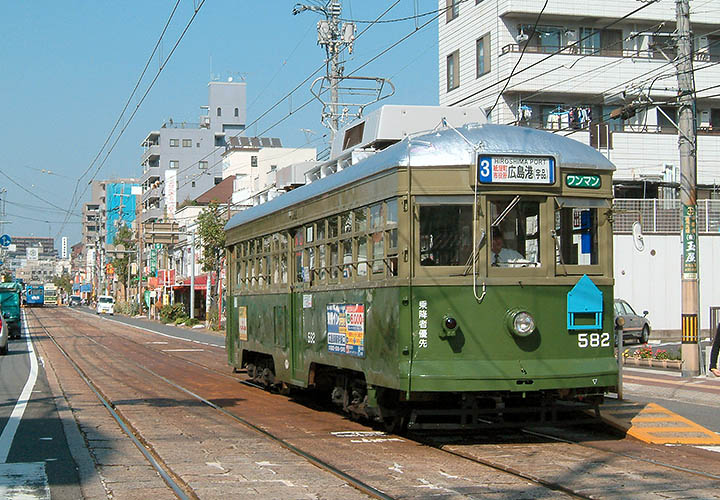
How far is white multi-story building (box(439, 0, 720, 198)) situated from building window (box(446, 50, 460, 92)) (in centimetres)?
7

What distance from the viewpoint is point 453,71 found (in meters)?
36.3

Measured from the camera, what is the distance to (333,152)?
1411 cm

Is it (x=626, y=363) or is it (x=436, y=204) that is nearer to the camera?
(x=436, y=204)

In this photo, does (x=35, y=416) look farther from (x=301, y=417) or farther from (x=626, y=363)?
(x=626, y=363)

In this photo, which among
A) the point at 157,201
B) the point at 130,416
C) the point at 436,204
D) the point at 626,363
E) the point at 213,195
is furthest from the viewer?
the point at 157,201

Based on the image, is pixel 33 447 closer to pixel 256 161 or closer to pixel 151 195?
pixel 256 161

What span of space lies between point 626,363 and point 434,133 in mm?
13710

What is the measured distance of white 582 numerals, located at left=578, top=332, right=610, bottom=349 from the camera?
32.8ft

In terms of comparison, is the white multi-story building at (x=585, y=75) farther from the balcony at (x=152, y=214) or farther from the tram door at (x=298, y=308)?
the balcony at (x=152, y=214)

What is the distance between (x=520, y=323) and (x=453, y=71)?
2771 centimetres

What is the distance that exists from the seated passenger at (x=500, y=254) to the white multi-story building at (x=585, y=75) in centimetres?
2326

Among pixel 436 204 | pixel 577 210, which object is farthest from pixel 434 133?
pixel 577 210

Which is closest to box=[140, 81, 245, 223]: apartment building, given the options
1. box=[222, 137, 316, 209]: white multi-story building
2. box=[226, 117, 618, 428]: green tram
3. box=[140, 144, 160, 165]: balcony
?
box=[140, 144, 160, 165]: balcony

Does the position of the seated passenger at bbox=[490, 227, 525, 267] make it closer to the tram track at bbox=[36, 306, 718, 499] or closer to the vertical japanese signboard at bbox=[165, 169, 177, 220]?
the tram track at bbox=[36, 306, 718, 499]
